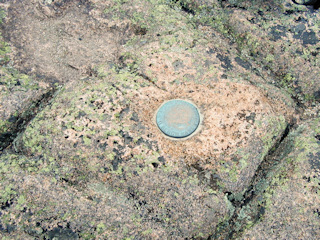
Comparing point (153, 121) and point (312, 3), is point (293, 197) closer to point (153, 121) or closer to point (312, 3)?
point (153, 121)

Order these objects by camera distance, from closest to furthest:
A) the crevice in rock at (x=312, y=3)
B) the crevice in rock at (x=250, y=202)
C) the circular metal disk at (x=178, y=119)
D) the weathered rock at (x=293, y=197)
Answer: the weathered rock at (x=293, y=197)
the crevice in rock at (x=250, y=202)
the circular metal disk at (x=178, y=119)
the crevice in rock at (x=312, y=3)

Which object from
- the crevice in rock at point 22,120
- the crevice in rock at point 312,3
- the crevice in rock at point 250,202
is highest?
the crevice in rock at point 312,3

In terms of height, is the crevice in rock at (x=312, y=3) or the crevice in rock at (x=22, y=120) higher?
the crevice in rock at (x=312, y=3)

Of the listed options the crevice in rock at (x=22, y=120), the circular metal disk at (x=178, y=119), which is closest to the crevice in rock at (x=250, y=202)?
the circular metal disk at (x=178, y=119)

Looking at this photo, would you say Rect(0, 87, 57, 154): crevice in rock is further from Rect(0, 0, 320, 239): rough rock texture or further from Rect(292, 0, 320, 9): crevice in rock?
Rect(292, 0, 320, 9): crevice in rock

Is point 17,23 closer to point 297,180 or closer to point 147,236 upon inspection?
point 147,236

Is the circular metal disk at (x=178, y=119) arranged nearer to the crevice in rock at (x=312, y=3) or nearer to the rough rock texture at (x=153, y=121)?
the rough rock texture at (x=153, y=121)

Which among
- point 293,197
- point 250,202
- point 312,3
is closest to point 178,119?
point 250,202

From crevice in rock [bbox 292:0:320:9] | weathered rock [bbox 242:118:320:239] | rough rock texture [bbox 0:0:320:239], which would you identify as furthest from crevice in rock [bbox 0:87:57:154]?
crevice in rock [bbox 292:0:320:9]
